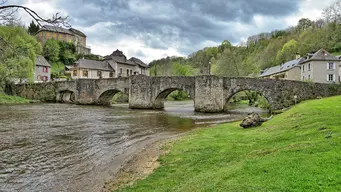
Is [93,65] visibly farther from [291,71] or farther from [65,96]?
[291,71]

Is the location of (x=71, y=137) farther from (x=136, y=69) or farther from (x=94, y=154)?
(x=136, y=69)

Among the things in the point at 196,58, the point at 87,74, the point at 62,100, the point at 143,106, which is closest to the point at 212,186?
the point at 143,106

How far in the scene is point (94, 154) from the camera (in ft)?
35.6

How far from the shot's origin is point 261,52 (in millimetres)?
87250

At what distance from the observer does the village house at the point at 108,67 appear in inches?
2397

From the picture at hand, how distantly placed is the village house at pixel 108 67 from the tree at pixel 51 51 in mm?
19143

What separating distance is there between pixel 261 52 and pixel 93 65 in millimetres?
54321

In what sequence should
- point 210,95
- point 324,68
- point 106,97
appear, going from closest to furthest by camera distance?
point 210,95 < point 324,68 < point 106,97

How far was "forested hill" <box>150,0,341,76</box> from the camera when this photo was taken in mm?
52844

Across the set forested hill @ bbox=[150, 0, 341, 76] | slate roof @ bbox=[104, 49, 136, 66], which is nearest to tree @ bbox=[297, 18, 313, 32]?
forested hill @ bbox=[150, 0, 341, 76]

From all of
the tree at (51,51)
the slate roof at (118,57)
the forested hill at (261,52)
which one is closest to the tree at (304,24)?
the forested hill at (261,52)

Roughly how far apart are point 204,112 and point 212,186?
2626 centimetres

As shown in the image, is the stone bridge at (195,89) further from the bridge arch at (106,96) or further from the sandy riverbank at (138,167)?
the sandy riverbank at (138,167)

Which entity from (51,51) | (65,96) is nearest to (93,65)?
(65,96)
